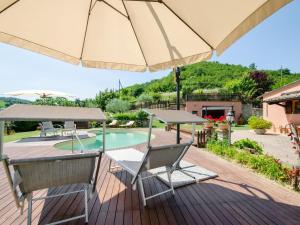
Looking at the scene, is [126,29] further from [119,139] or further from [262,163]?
[119,139]

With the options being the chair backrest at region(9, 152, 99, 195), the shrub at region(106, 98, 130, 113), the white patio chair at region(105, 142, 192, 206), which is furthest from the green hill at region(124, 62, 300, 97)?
the chair backrest at region(9, 152, 99, 195)

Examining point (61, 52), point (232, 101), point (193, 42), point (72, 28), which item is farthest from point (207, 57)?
point (232, 101)

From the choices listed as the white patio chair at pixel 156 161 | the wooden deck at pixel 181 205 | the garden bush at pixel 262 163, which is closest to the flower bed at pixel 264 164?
the garden bush at pixel 262 163

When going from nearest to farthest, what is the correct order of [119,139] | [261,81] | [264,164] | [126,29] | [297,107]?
[126,29] < [264,164] < [119,139] < [297,107] < [261,81]

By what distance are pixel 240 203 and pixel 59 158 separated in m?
2.70

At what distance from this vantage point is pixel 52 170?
2.18 metres

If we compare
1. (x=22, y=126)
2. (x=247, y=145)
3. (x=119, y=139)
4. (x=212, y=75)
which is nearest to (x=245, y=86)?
(x=212, y=75)

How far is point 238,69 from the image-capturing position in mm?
47000

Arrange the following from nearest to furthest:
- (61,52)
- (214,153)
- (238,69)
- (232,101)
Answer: (61,52) < (214,153) < (232,101) < (238,69)

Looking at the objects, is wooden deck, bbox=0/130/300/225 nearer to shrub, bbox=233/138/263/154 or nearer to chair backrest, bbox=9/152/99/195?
chair backrest, bbox=9/152/99/195

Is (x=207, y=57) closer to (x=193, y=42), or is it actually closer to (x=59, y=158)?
(x=193, y=42)

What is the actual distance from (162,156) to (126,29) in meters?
2.30

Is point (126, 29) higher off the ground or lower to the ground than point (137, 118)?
higher

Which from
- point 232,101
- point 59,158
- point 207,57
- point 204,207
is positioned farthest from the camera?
point 232,101
